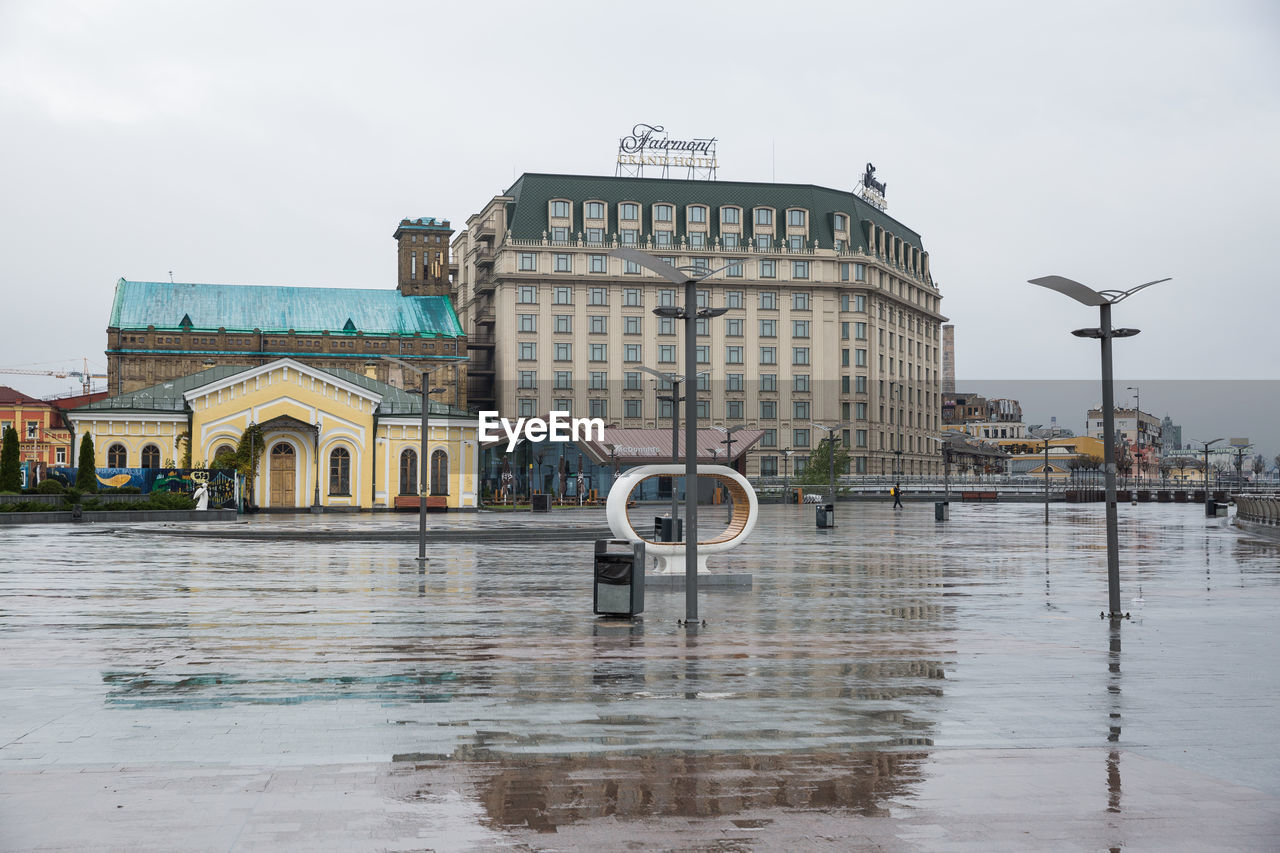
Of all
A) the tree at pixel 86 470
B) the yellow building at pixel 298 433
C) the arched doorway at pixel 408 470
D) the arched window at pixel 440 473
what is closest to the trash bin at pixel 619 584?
the tree at pixel 86 470

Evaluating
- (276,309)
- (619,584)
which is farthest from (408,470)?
(619,584)

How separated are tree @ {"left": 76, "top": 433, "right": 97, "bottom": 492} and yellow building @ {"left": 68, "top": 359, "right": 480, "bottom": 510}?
1135 centimetres

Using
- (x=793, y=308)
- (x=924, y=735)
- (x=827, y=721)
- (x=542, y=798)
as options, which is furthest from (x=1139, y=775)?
(x=793, y=308)

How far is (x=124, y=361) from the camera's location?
102 meters

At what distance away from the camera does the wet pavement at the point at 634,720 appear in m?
7.61

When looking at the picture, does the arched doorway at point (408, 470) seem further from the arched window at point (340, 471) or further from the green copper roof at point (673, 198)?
the green copper roof at point (673, 198)

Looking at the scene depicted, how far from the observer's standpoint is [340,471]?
75.6m

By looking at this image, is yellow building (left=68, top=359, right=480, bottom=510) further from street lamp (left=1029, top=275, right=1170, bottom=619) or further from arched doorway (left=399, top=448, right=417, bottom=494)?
street lamp (left=1029, top=275, right=1170, bottom=619)

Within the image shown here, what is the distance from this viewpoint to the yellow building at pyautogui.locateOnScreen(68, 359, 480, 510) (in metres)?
72.7

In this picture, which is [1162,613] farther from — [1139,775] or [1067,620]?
[1139,775]

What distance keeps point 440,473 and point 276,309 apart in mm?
38869

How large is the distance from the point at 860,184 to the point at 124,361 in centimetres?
7653

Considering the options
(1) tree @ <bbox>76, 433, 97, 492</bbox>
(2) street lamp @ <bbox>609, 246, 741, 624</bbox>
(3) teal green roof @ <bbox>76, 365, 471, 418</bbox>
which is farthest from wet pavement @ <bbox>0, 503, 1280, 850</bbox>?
(3) teal green roof @ <bbox>76, 365, 471, 418</bbox>

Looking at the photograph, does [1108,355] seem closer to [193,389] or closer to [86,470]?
[86,470]
